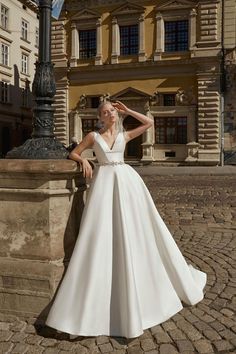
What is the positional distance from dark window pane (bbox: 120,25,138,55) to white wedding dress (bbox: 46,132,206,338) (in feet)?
81.2

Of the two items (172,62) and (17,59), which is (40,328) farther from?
(17,59)

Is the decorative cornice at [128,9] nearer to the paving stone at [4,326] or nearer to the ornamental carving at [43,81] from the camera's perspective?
the ornamental carving at [43,81]

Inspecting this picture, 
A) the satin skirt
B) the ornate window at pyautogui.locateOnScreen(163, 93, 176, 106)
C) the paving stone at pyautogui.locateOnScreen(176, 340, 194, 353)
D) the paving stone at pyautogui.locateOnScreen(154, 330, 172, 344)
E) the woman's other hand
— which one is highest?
the ornate window at pyautogui.locateOnScreen(163, 93, 176, 106)

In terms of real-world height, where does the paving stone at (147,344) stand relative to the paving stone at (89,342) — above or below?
→ above

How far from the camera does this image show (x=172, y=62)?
25.8m

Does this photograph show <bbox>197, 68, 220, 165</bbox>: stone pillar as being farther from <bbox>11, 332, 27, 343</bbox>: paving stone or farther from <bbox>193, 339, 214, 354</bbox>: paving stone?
<bbox>11, 332, 27, 343</bbox>: paving stone

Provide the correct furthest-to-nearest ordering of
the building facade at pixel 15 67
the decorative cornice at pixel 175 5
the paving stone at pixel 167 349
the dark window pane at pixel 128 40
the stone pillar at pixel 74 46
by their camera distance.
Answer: the building facade at pixel 15 67 → the stone pillar at pixel 74 46 → the dark window pane at pixel 128 40 → the decorative cornice at pixel 175 5 → the paving stone at pixel 167 349

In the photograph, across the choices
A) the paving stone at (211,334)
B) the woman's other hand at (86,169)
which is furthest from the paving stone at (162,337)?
the woman's other hand at (86,169)

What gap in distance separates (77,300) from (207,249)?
3.02 m

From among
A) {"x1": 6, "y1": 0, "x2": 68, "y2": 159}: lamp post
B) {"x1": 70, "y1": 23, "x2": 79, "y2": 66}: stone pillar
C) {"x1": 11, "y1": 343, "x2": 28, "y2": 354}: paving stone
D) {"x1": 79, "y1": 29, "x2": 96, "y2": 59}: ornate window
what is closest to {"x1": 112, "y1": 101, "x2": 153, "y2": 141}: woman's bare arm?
{"x1": 6, "y1": 0, "x2": 68, "y2": 159}: lamp post

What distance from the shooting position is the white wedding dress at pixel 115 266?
3.24m

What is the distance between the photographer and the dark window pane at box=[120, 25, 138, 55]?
27.0 meters

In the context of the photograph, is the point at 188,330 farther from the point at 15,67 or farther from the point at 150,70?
the point at 15,67

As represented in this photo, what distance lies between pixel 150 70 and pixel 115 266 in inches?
958
